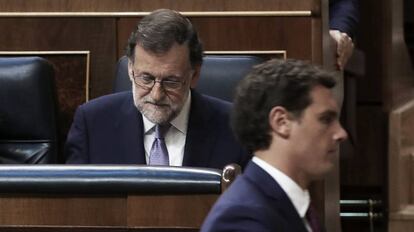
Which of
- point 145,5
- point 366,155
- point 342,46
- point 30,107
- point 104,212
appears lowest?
point 366,155

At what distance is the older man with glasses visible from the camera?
2205 millimetres

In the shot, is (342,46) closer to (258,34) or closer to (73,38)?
(258,34)

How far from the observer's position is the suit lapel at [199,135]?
7.22ft

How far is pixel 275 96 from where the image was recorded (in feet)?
4.67

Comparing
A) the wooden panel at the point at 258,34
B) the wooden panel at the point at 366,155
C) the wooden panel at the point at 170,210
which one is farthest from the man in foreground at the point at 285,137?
the wooden panel at the point at 366,155

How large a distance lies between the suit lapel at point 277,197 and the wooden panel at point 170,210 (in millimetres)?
314

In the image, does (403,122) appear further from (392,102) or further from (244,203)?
(244,203)

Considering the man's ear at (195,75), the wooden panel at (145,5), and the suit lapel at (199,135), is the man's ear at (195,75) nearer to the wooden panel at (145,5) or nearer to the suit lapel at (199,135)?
the suit lapel at (199,135)

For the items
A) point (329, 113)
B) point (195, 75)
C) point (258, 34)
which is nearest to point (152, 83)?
point (195, 75)

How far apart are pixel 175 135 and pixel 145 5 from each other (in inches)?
22.2

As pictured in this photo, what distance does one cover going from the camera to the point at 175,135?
2.25 metres

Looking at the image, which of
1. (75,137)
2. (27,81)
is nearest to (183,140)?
(75,137)

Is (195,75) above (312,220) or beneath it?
above

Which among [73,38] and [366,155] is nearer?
[73,38]
